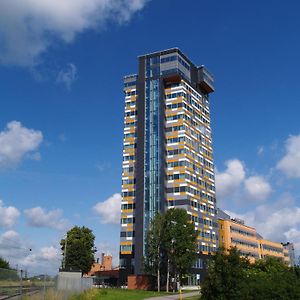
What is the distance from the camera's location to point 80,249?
9212 centimetres

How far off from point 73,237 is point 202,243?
33751mm

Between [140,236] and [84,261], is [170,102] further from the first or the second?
[84,261]

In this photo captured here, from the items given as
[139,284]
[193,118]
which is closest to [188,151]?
[193,118]

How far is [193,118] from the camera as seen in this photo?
119688 millimetres

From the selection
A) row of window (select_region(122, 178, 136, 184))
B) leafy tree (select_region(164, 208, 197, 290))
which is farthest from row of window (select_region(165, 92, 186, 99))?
leafy tree (select_region(164, 208, 197, 290))

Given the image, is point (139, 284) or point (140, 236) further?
point (140, 236)

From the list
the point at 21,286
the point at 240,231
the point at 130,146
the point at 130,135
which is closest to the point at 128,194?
the point at 130,146

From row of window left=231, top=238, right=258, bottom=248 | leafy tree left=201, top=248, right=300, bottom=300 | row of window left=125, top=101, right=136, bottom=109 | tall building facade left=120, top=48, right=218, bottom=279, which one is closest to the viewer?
leafy tree left=201, top=248, right=300, bottom=300

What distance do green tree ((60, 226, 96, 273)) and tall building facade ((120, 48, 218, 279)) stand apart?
13761 mm

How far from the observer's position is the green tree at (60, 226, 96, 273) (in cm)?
9144

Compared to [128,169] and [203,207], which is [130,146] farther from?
[203,207]

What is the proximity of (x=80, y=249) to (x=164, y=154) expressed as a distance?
112 ft

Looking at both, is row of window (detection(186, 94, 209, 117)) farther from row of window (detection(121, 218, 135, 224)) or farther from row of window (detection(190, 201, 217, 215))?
row of window (detection(121, 218, 135, 224))

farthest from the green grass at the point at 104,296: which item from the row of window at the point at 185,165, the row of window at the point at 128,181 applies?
the row of window at the point at 128,181
